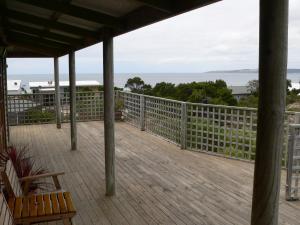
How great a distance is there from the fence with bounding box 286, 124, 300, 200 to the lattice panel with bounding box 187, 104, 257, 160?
60.3 inches

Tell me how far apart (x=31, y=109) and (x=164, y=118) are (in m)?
4.54

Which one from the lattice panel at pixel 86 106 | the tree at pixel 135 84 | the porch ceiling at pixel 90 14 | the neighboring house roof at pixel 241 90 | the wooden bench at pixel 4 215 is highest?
the porch ceiling at pixel 90 14

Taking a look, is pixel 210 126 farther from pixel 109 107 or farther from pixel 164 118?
pixel 109 107

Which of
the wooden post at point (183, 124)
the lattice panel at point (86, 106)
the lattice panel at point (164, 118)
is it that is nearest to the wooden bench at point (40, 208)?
the wooden post at point (183, 124)

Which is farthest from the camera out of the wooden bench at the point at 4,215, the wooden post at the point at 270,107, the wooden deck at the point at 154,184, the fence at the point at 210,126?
the fence at the point at 210,126

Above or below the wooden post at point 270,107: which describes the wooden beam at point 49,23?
above

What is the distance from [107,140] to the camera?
426 centimetres

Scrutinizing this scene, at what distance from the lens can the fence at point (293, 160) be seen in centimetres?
402

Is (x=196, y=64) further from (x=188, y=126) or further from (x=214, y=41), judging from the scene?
(x=188, y=126)

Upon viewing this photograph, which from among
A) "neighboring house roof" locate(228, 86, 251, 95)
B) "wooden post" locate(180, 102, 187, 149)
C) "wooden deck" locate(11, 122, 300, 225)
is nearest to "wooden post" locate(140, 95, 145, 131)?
"wooden deck" locate(11, 122, 300, 225)

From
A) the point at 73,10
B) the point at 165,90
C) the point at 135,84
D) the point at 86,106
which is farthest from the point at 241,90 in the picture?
the point at 73,10

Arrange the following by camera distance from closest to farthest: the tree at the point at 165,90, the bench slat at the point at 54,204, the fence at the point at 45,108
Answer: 1. the bench slat at the point at 54,204
2. the fence at the point at 45,108
3. the tree at the point at 165,90

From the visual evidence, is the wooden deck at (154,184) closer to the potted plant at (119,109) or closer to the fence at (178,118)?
the fence at (178,118)

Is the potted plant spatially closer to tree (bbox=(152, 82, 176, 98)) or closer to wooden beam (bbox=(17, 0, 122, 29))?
tree (bbox=(152, 82, 176, 98))
